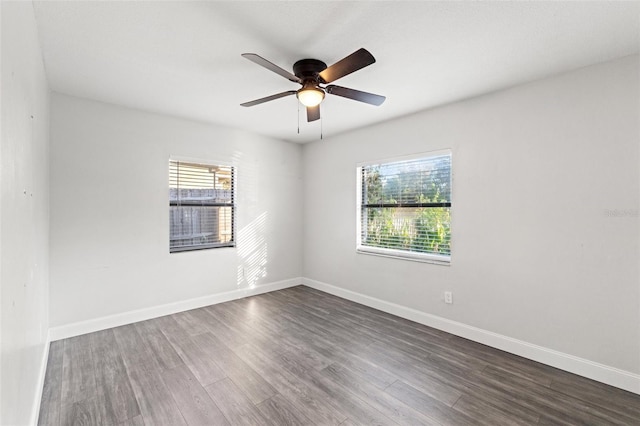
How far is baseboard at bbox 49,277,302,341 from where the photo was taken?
296 cm

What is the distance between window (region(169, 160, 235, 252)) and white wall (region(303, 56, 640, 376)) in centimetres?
251

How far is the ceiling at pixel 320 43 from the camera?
171 centimetres

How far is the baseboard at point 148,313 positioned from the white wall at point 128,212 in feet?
0.18

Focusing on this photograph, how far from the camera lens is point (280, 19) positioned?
1.79 m

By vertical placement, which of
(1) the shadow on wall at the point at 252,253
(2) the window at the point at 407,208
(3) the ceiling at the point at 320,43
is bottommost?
(1) the shadow on wall at the point at 252,253

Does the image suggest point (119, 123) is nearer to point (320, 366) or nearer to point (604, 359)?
point (320, 366)

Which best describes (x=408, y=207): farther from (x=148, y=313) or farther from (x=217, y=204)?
(x=148, y=313)

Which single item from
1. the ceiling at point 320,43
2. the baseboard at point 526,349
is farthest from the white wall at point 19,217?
the baseboard at point 526,349

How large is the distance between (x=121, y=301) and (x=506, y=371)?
3.96 m

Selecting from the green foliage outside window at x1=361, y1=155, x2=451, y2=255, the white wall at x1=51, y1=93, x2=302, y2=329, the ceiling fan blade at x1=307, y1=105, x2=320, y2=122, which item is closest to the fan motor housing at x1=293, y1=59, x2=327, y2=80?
the ceiling fan blade at x1=307, y1=105, x2=320, y2=122

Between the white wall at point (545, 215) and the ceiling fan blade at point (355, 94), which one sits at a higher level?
the ceiling fan blade at point (355, 94)

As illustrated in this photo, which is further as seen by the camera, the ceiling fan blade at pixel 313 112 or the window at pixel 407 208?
the window at pixel 407 208

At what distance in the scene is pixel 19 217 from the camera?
1414 mm

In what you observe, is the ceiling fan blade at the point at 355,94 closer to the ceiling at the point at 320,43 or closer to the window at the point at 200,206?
the ceiling at the point at 320,43
